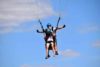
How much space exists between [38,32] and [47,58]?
1.93 m

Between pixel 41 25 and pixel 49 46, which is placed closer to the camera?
pixel 41 25

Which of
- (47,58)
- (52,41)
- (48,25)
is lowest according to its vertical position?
(47,58)

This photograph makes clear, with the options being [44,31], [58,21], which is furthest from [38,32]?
[58,21]

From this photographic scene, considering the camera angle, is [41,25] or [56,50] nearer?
[41,25]

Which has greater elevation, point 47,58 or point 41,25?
point 41,25

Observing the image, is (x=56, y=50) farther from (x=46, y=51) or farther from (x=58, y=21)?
(x=58, y=21)

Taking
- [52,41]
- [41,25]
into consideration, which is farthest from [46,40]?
[41,25]

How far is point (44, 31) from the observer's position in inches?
696

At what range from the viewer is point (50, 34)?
17859 millimetres

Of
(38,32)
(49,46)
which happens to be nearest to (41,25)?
(38,32)

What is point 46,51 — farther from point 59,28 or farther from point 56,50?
point 59,28

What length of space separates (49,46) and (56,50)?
602 millimetres

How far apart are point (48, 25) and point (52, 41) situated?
46.2 inches

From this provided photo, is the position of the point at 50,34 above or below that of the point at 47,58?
above
